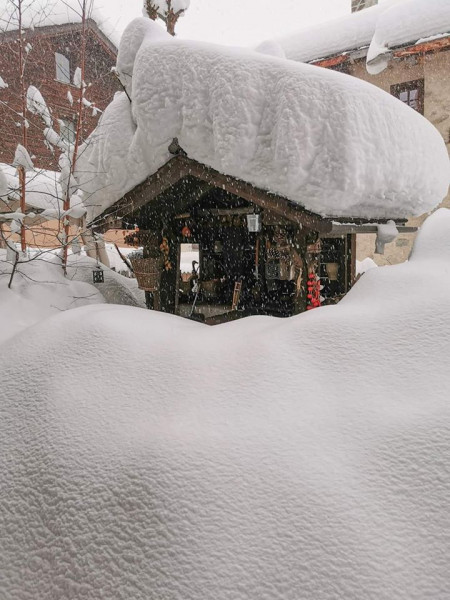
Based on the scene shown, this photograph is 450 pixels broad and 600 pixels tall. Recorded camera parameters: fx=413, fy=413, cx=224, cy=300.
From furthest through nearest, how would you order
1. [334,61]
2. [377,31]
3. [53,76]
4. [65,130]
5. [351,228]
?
[53,76] < [65,130] < [334,61] < [377,31] < [351,228]

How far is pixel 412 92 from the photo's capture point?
10.6 m

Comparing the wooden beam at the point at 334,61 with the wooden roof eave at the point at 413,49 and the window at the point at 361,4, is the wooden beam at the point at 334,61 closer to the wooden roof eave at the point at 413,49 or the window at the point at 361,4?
the wooden roof eave at the point at 413,49

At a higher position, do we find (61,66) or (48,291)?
(61,66)

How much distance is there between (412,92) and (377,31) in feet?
5.63

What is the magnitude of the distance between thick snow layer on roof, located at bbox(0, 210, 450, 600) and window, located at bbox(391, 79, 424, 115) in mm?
10033

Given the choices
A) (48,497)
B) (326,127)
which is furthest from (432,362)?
(326,127)

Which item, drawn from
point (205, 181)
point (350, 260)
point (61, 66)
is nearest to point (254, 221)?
point (205, 181)

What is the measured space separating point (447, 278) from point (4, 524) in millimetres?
2876

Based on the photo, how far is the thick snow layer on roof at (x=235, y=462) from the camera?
1.28 m

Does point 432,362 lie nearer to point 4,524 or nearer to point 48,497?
point 48,497

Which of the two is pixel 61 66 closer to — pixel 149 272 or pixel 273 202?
pixel 149 272

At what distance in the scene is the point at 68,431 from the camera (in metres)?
1.85

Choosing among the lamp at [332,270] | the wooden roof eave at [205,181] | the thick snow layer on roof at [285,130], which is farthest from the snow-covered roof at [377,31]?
the wooden roof eave at [205,181]

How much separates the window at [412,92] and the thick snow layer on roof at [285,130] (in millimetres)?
6119
